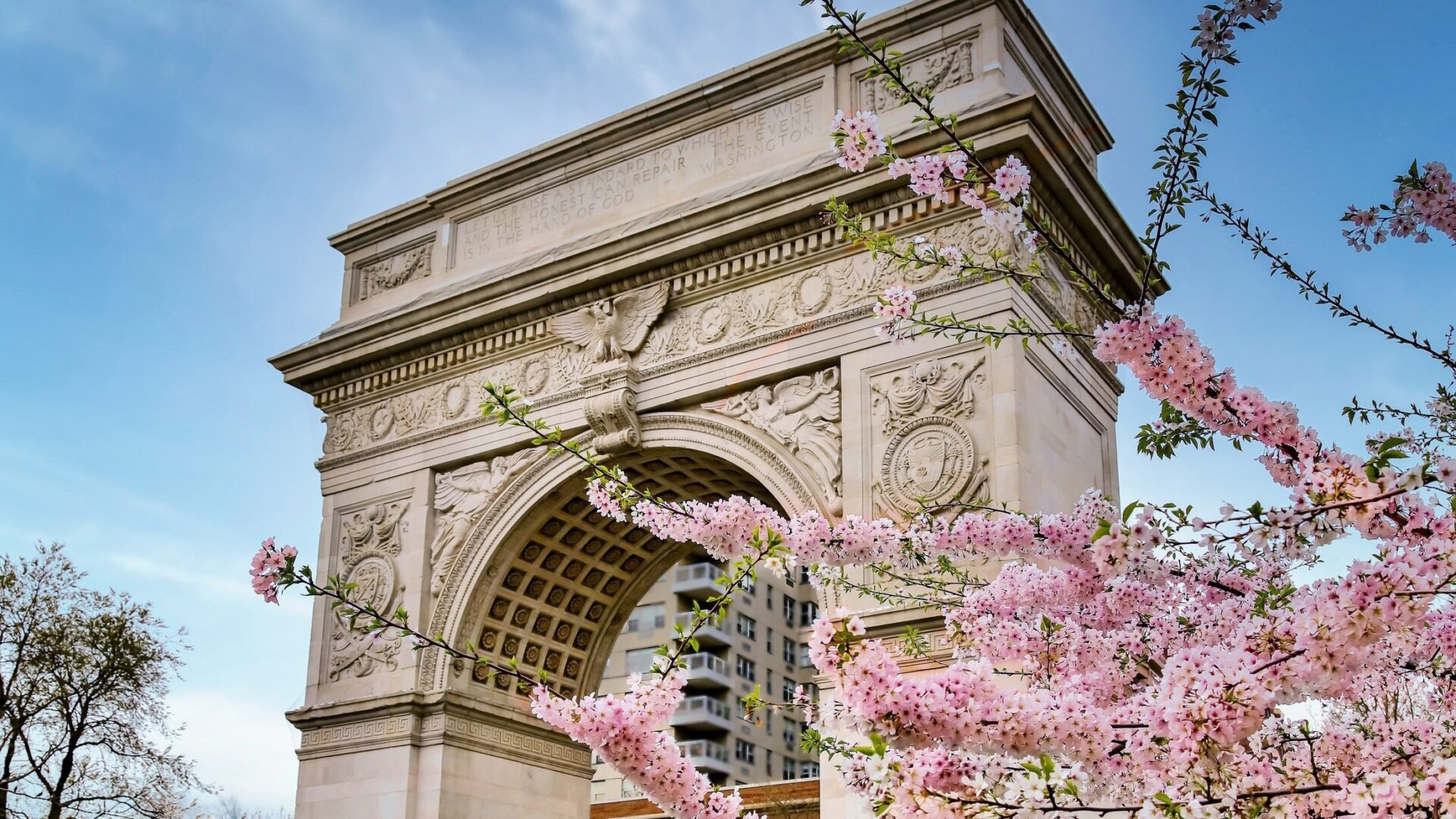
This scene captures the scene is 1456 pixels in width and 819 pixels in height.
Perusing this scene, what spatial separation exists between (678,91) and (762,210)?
301cm

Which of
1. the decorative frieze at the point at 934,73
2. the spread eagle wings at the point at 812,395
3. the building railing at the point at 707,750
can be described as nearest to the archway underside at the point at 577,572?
the spread eagle wings at the point at 812,395

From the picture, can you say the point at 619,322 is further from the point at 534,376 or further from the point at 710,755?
the point at 710,755

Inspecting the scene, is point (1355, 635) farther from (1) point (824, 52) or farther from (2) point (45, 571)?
(2) point (45, 571)

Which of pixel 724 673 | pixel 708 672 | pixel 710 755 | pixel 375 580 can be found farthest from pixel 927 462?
pixel 724 673

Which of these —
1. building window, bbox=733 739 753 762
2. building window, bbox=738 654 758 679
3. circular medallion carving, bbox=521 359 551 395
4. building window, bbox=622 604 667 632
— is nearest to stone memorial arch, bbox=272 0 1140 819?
circular medallion carving, bbox=521 359 551 395

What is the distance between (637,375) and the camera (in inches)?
736

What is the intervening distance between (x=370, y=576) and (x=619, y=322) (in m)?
5.03

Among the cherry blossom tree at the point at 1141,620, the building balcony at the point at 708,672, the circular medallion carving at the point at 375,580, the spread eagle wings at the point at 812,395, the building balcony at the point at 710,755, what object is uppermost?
the building balcony at the point at 708,672

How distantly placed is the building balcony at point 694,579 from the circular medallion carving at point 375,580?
30.6m

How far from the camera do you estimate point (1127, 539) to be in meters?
5.03

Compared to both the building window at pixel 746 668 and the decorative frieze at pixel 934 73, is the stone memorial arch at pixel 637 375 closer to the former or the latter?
the decorative frieze at pixel 934 73

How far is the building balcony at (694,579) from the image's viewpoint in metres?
50.9

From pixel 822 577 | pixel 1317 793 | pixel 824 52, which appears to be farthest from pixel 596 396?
pixel 1317 793

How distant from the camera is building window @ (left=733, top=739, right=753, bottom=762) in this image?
164 ft
